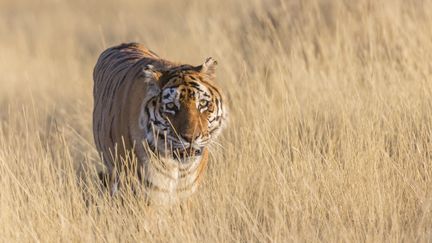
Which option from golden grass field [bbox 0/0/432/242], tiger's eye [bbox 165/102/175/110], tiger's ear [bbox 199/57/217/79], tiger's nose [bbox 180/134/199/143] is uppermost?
tiger's ear [bbox 199/57/217/79]

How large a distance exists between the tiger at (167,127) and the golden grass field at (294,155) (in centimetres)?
13

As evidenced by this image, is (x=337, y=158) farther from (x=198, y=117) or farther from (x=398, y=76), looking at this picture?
(x=398, y=76)

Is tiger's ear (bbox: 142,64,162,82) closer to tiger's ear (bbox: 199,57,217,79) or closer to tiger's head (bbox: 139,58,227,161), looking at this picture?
tiger's head (bbox: 139,58,227,161)

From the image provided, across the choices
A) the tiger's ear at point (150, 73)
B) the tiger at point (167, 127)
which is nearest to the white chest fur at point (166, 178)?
the tiger at point (167, 127)

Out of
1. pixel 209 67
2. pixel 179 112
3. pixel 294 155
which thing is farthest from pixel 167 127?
pixel 294 155

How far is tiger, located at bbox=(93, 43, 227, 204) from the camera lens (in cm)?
488

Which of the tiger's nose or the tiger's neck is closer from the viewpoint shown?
the tiger's nose

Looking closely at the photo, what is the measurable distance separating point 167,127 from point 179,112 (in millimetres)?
114

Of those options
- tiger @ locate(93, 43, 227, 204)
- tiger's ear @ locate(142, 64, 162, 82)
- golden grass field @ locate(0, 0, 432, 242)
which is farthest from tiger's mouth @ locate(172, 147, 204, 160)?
tiger's ear @ locate(142, 64, 162, 82)

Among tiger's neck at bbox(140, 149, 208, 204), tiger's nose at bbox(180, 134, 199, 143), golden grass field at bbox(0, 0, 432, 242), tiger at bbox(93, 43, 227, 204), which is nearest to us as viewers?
golden grass field at bbox(0, 0, 432, 242)

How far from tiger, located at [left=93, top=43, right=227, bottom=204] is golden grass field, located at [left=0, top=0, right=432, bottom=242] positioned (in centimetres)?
13

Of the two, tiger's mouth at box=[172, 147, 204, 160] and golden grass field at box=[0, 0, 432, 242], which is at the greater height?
tiger's mouth at box=[172, 147, 204, 160]

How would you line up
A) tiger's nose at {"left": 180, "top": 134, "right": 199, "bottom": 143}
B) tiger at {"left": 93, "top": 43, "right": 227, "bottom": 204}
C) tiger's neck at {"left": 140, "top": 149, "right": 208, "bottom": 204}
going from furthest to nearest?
tiger's neck at {"left": 140, "top": 149, "right": 208, "bottom": 204}
tiger at {"left": 93, "top": 43, "right": 227, "bottom": 204}
tiger's nose at {"left": 180, "top": 134, "right": 199, "bottom": 143}

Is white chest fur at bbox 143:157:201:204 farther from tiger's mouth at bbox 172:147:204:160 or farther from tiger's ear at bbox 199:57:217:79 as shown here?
tiger's ear at bbox 199:57:217:79
